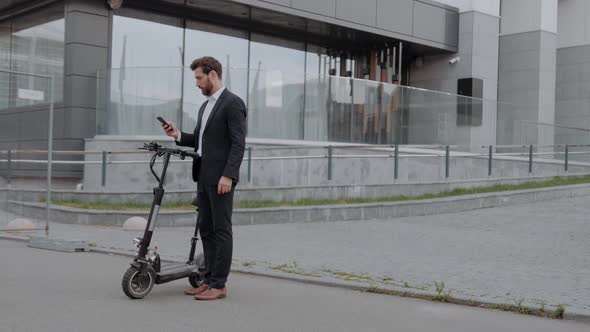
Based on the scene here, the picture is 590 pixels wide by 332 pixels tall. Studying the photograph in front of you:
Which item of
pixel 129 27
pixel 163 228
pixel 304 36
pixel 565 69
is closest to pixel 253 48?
pixel 304 36

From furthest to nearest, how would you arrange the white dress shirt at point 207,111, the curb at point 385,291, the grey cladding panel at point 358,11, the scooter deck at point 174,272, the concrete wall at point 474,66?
1. the concrete wall at point 474,66
2. the grey cladding panel at point 358,11
3. the white dress shirt at point 207,111
4. the scooter deck at point 174,272
5. the curb at point 385,291

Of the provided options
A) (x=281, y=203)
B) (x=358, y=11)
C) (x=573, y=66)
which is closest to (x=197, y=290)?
(x=281, y=203)

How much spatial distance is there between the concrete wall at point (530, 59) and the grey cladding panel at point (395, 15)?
15.4 ft

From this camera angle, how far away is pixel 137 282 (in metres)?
5.81

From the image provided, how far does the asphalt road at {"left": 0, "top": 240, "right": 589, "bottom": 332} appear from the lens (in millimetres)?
4984

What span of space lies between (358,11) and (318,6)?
160 cm

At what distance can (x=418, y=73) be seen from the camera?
25266mm

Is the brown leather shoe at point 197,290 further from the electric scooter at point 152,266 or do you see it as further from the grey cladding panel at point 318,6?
the grey cladding panel at point 318,6

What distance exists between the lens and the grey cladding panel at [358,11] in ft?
68.0

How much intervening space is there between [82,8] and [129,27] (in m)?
1.53

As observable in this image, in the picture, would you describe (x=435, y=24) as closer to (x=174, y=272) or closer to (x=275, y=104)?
(x=275, y=104)

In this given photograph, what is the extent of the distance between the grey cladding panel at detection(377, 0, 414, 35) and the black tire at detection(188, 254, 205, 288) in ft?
54.2

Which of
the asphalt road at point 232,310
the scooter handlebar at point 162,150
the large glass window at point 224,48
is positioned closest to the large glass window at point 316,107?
the large glass window at point 224,48

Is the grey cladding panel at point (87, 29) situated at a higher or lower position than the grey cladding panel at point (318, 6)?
lower
